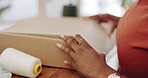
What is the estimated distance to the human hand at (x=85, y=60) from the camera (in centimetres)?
70

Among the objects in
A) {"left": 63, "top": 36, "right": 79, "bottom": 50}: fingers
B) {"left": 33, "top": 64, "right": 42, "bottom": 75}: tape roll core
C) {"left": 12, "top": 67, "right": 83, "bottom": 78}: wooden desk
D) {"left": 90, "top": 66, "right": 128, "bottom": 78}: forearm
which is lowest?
{"left": 12, "top": 67, "right": 83, "bottom": 78}: wooden desk

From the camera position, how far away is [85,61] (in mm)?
713

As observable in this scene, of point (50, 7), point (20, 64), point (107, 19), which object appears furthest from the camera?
point (50, 7)

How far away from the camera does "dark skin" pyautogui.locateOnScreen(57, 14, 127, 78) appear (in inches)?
27.6

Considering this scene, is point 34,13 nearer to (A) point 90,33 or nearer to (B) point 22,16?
(B) point 22,16

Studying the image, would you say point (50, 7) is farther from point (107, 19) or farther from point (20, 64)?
point (20, 64)

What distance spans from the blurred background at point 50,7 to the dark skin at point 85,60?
1665 millimetres

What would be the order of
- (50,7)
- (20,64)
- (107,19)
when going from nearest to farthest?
(20,64) < (107,19) < (50,7)

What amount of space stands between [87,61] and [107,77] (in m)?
0.09

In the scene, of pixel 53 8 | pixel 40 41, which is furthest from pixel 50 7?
pixel 40 41

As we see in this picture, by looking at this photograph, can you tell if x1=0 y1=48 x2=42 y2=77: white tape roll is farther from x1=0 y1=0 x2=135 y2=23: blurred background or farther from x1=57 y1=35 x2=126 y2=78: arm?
x1=0 y1=0 x2=135 y2=23: blurred background

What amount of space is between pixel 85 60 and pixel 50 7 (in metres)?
2.17

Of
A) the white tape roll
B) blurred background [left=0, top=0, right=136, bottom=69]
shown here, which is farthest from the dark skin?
blurred background [left=0, top=0, right=136, bottom=69]

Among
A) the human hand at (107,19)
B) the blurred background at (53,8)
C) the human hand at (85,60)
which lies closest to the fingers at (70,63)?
the human hand at (85,60)
